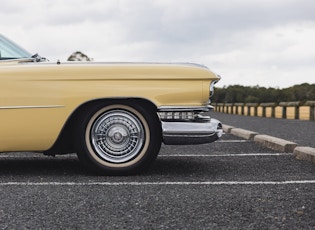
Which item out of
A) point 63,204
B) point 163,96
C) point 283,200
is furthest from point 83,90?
point 283,200

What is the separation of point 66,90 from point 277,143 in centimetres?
385

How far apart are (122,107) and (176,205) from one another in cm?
161

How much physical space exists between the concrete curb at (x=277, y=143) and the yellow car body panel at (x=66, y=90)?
2712 millimetres

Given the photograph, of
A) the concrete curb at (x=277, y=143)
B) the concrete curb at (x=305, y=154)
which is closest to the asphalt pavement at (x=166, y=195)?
the concrete curb at (x=305, y=154)

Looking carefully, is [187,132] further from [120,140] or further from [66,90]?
[66,90]

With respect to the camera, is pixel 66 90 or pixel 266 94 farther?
pixel 266 94

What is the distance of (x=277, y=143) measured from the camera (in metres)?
8.05

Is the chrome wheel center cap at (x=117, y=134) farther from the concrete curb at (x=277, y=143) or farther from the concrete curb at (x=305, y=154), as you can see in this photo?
the concrete curb at (x=277, y=143)

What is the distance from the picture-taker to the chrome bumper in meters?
5.22

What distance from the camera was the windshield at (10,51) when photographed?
5.67m

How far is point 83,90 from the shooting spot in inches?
205

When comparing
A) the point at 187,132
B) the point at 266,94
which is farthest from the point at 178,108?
the point at 266,94

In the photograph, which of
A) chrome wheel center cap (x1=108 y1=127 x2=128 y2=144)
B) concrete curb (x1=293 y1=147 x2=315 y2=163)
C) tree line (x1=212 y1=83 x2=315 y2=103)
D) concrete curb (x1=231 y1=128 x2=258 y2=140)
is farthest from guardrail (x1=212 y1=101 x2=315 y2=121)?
chrome wheel center cap (x1=108 y1=127 x2=128 y2=144)

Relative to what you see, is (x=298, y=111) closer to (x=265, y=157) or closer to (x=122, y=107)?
(x=265, y=157)
